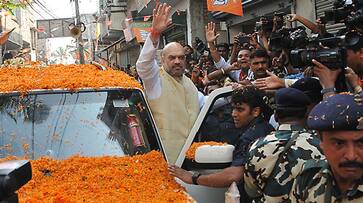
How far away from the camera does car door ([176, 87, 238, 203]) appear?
3.97 metres

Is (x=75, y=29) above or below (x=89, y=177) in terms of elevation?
above

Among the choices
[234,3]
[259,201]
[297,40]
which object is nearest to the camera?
[259,201]

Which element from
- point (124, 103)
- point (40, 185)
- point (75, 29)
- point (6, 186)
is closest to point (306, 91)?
point (124, 103)

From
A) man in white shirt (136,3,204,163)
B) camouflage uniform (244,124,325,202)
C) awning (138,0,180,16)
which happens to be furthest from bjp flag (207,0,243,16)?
awning (138,0,180,16)

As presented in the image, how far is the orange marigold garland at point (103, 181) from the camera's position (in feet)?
10.3

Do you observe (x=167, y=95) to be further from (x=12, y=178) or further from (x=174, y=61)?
(x=12, y=178)

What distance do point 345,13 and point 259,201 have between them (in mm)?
1597

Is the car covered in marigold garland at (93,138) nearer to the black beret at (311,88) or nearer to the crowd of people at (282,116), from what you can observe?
the crowd of people at (282,116)

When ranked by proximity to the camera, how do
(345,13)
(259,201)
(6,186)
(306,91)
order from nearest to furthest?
1. (6,186)
2. (259,201)
3. (306,91)
4. (345,13)

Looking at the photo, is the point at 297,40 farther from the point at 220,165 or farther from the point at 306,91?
the point at 220,165

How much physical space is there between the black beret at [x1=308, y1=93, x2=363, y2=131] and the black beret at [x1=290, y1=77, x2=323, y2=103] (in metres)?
1.24

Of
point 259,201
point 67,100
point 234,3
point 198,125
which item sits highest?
point 234,3

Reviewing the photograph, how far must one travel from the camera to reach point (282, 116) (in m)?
2.96

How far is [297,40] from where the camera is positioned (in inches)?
153
